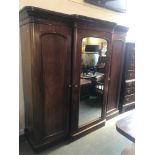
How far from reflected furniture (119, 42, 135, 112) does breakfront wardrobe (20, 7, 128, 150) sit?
0.54 m

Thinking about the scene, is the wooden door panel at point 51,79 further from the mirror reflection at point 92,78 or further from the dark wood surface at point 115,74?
the dark wood surface at point 115,74

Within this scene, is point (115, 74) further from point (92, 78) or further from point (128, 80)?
point (92, 78)

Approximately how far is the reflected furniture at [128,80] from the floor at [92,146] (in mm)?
930

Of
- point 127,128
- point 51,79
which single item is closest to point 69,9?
point 51,79

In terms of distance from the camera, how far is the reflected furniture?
316 cm

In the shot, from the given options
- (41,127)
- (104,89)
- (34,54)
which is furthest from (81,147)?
(34,54)

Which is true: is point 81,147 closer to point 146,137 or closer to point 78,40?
point 78,40

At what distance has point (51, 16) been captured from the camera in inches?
71.3

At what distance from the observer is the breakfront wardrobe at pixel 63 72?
184 cm

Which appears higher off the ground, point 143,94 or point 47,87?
point 143,94

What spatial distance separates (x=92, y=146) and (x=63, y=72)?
1.20 meters

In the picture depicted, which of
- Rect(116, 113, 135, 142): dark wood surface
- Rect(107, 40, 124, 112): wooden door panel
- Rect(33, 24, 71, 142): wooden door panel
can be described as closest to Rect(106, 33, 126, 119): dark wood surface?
Rect(107, 40, 124, 112): wooden door panel

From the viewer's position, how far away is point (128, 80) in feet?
10.9
